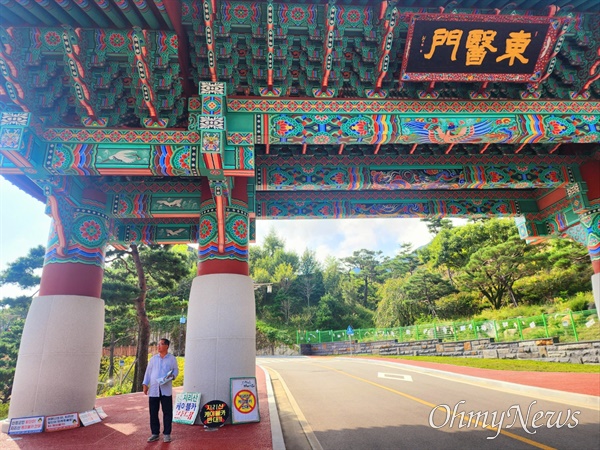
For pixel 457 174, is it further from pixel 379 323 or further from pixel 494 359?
pixel 379 323

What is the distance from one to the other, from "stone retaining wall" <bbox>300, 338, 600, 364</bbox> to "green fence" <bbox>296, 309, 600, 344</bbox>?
0.47 metres

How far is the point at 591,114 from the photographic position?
664 centimetres

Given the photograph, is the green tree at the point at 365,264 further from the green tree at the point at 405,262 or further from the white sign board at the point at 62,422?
the white sign board at the point at 62,422

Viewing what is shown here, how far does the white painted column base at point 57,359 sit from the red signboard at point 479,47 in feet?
25.1

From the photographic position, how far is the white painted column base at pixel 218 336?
6.10 m

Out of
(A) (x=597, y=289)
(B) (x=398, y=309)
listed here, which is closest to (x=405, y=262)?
(B) (x=398, y=309)

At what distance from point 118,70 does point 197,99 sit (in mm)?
1327

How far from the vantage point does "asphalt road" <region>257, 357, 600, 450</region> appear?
4.98m

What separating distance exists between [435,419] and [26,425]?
23.5 feet

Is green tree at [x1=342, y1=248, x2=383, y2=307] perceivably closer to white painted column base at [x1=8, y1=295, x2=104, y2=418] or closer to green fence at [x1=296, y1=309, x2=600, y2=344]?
green fence at [x1=296, y1=309, x2=600, y2=344]

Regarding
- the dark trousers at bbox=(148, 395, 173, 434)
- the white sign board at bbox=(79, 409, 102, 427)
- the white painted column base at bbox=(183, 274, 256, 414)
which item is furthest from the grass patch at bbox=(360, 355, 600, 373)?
the white sign board at bbox=(79, 409, 102, 427)

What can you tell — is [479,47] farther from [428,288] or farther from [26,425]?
[428,288]

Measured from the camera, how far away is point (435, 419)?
6438 mm

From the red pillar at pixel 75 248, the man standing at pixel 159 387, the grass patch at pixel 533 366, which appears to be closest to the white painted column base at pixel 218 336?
the man standing at pixel 159 387
